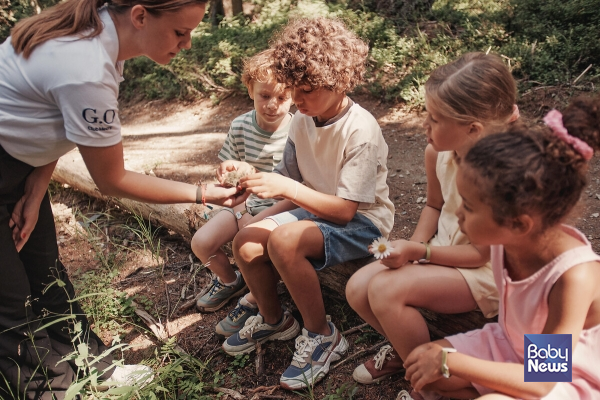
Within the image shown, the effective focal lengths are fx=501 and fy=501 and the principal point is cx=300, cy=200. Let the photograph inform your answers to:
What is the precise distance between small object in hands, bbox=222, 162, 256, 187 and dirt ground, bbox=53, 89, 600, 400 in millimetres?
817

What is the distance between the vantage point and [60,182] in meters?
4.75

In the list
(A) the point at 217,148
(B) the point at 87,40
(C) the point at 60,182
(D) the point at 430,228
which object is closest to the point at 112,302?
(B) the point at 87,40

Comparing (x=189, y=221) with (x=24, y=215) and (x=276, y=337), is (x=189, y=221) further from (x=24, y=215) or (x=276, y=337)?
(x=24, y=215)

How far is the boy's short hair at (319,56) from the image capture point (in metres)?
2.21

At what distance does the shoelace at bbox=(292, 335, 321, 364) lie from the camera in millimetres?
2324

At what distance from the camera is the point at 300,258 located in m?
2.23

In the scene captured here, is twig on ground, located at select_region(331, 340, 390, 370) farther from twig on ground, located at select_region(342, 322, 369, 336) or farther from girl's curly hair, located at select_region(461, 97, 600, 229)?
girl's curly hair, located at select_region(461, 97, 600, 229)

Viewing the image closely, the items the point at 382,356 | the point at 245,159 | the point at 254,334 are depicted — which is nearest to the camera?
the point at 382,356

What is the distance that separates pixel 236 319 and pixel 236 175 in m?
0.77

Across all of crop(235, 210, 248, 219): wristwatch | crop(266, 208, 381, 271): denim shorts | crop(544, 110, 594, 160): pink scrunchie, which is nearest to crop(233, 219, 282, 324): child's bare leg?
crop(266, 208, 381, 271): denim shorts

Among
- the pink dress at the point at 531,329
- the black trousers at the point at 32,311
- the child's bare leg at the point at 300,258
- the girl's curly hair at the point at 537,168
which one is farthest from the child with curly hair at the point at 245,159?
the girl's curly hair at the point at 537,168

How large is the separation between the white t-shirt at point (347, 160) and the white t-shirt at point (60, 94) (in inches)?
38.1

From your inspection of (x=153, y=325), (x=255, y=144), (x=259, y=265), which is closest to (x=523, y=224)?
(x=259, y=265)

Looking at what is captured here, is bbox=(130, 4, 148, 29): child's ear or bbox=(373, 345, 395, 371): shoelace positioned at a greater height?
bbox=(130, 4, 148, 29): child's ear
